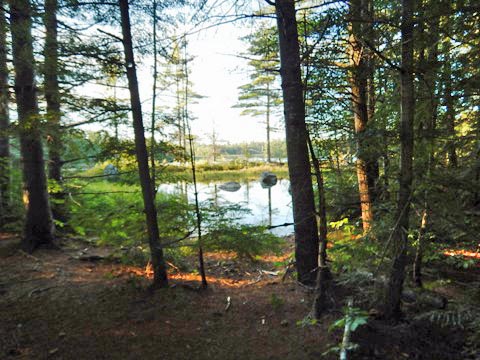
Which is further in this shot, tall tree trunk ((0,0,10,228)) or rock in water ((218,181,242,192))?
rock in water ((218,181,242,192))

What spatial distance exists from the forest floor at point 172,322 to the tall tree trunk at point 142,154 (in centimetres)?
35

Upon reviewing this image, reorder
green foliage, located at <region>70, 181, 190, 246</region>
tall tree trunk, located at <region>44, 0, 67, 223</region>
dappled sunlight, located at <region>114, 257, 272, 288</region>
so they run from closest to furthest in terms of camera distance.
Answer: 1. tall tree trunk, located at <region>44, 0, 67, 223</region>
2. green foliage, located at <region>70, 181, 190, 246</region>
3. dappled sunlight, located at <region>114, 257, 272, 288</region>

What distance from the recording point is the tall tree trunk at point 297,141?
3.35m

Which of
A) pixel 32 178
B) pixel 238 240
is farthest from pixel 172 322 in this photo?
pixel 32 178

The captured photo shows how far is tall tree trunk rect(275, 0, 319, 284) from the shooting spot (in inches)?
132

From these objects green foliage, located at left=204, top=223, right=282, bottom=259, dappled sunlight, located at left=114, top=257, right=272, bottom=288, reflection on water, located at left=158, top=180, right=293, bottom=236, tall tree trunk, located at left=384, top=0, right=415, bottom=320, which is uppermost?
tall tree trunk, located at left=384, top=0, right=415, bottom=320

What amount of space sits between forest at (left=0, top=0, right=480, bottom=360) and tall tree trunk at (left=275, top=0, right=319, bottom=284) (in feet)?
0.06

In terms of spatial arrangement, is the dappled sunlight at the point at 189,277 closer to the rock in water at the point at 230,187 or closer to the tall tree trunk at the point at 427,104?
the tall tree trunk at the point at 427,104

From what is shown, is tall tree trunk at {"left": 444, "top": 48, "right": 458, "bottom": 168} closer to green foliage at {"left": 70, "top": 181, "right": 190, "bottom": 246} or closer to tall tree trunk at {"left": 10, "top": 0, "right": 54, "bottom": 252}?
green foliage at {"left": 70, "top": 181, "right": 190, "bottom": 246}

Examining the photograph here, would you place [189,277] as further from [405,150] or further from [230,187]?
[230,187]

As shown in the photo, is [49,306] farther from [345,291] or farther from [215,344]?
[345,291]

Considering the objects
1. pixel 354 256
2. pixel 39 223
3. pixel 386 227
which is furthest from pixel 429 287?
pixel 39 223

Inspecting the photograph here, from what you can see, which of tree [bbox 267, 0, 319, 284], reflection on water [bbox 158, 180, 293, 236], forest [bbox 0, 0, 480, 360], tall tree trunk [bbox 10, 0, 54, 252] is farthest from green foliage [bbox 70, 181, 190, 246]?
reflection on water [bbox 158, 180, 293, 236]

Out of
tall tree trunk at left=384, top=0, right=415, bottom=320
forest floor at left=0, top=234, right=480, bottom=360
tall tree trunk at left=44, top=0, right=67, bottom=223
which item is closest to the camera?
tall tree trunk at left=384, top=0, right=415, bottom=320
